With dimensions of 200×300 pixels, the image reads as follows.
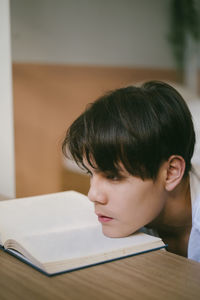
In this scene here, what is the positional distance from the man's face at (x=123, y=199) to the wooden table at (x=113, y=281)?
9 cm

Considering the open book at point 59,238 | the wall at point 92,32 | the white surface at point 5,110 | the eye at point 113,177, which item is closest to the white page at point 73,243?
the open book at point 59,238

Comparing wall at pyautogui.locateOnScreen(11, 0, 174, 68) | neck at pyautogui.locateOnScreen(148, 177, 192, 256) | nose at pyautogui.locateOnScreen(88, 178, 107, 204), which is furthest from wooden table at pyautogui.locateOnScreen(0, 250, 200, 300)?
wall at pyautogui.locateOnScreen(11, 0, 174, 68)

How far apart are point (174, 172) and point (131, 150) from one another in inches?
4.7

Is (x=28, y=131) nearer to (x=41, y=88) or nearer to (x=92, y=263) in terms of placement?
(x=41, y=88)

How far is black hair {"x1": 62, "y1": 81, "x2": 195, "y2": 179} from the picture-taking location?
2.34 feet

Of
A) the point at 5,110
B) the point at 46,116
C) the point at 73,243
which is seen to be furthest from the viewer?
the point at 46,116

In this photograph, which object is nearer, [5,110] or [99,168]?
[99,168]

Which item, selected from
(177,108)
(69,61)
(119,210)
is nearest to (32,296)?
(119,210)

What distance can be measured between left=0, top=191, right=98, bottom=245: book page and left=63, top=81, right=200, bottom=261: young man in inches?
4.1

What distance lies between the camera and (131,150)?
2.33 ft

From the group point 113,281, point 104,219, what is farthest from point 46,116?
point 113,281

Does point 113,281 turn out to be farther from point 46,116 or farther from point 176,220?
point 46,116

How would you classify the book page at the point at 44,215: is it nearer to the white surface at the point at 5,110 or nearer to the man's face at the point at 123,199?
the man's face at the point at 123,199

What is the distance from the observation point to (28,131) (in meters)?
2.34
